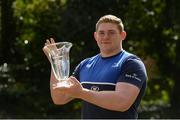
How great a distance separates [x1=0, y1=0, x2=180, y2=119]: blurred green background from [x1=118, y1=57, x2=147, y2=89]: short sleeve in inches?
396

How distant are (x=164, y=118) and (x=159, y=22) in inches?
156

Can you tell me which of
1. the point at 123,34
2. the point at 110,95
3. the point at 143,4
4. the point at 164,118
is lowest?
the point at 164,118

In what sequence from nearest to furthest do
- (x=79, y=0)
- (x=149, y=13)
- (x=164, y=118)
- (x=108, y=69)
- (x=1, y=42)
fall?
(x=108, y=69) → (x=164, y=118) → (x=79, y=0) → (x=149, y=13) → (x=1, y=42)

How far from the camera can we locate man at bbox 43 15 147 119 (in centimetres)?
329

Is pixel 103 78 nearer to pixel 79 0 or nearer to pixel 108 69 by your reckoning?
pixel 108 69

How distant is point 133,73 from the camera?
3.42m

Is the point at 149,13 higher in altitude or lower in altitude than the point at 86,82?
lower

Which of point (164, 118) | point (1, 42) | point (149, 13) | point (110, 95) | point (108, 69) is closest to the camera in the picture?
point (110, 95)

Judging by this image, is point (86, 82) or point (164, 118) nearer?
point (86, 82)

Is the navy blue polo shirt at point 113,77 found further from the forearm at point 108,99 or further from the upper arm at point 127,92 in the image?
the forearm at point 108,99

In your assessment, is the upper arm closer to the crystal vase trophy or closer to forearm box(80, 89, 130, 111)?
forearm box(80, 89, 130, 111)

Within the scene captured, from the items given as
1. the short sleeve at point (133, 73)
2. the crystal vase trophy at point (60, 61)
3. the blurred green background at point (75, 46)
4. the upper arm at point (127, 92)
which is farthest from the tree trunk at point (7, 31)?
the upper arm at point (127, 92)

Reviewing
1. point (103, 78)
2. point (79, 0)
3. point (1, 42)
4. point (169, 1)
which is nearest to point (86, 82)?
point (103, 78)

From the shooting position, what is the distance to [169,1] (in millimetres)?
15742
